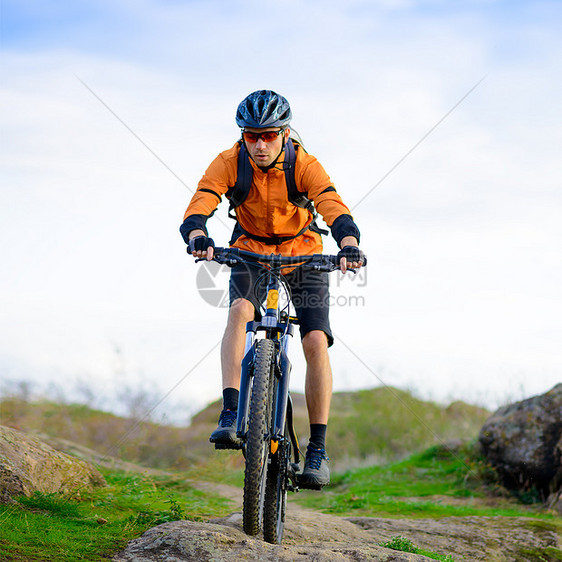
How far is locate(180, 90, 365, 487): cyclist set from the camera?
13.7 ft

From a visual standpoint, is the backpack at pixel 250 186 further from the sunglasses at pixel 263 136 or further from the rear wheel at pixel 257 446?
the rear wheel at pixel 257 446

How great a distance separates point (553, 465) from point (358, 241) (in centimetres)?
519

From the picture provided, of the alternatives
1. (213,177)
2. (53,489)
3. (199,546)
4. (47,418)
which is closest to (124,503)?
(53,489)

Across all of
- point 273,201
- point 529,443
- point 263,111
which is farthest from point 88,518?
point 529,443

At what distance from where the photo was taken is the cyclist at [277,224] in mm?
4164

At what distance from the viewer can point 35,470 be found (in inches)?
178

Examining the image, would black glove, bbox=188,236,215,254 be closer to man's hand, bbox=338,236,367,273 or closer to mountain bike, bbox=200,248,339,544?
mountain bike, bbox=200,248,339,544

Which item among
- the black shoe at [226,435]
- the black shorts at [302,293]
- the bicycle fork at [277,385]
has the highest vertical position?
the black shorts at [302,293]

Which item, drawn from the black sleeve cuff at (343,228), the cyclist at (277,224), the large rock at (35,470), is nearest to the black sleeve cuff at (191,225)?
the cyclist at (277,224)

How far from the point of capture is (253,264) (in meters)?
4.04

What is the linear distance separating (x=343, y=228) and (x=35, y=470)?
2.70m

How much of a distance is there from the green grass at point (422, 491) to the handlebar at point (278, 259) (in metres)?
3.56

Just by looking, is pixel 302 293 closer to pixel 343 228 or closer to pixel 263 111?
pixel 343 228

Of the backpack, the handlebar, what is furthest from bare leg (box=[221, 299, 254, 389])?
the backpack
